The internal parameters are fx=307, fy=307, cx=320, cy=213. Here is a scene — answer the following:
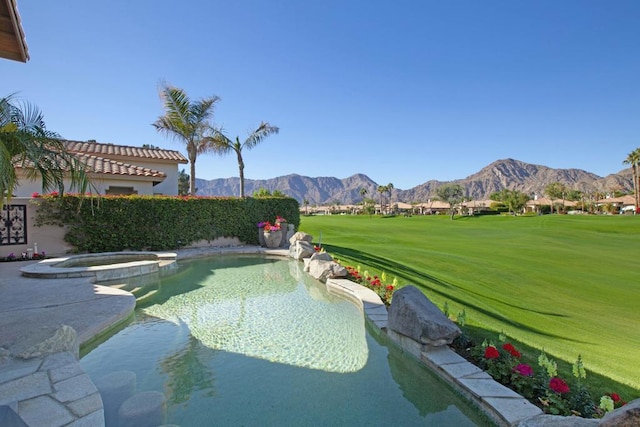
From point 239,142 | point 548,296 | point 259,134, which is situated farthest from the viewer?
point 259,134

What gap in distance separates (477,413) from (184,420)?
278 centimetres

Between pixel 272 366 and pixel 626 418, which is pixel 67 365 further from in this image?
pixel 626 418

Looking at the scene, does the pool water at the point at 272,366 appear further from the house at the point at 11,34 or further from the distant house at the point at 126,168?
the distant house at the point at 126,168

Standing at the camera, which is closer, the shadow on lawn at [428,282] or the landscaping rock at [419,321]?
the landscaping rock at [419,321]

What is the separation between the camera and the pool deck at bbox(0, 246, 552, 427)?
2.63 metres

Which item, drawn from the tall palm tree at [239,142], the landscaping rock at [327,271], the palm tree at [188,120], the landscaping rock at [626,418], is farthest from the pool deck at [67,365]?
the palm tree at [188,120]

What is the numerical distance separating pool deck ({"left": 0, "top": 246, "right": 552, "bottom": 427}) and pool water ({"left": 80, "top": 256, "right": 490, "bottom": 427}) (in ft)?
0.70

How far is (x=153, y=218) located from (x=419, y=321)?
1285 centimetres

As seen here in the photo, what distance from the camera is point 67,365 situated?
3.30 metres

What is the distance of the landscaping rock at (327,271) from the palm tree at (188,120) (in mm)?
12718

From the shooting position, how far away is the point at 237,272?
999cm

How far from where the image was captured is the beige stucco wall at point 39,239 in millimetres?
11115

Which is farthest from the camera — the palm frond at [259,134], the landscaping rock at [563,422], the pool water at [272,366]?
the palm frond at [259,134]

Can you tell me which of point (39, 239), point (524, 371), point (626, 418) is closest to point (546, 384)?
point (524, 371)
